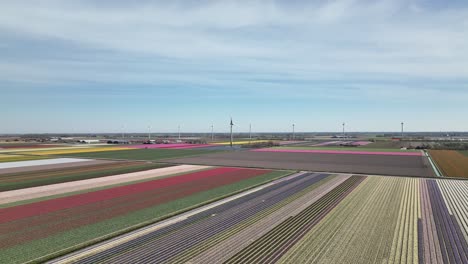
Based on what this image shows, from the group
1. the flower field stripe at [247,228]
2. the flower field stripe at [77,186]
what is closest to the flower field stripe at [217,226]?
the flower field stripe at [247,228]

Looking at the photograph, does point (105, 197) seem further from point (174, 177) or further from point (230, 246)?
point (230, 246)

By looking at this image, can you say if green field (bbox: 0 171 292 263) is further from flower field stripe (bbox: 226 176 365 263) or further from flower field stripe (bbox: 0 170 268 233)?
flower field stripe (bbox: 226 176 365 263)

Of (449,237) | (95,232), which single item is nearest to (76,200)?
(95,232)

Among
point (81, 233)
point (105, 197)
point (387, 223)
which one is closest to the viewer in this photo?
point (81, 233)

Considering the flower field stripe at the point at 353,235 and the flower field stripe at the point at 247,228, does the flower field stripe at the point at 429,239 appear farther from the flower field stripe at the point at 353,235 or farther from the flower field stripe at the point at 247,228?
the flower field stripe at the point at 247,228

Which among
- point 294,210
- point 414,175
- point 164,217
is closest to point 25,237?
point 164,217

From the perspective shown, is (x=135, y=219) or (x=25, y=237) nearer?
(x=25, y=237)

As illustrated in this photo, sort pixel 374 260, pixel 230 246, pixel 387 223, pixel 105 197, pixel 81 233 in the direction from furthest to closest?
1. pixel 105 197
2. pixel 387 223
3. pixel 81 233
4. pixel 230 246
5. pixel 374 260
